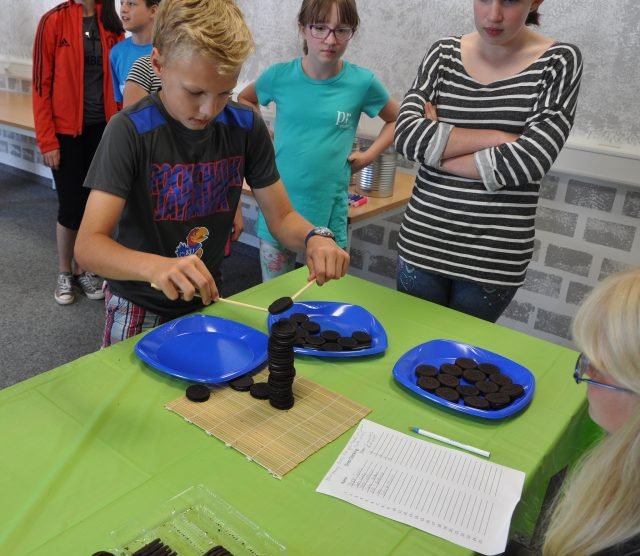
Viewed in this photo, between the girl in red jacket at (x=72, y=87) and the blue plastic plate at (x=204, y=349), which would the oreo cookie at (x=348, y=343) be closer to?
the blue plastic plate at (x=204, y=349)

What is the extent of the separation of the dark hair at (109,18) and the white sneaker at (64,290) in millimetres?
1364

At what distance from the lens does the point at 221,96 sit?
1.33m

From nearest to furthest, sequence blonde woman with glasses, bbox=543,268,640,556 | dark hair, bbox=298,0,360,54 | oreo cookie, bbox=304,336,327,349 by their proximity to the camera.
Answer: blonde woman with glasses, bbox=543,268,640,556
oreo cookie, bbox=304,336,327,349
dark hair, bbox=298,0,360,54

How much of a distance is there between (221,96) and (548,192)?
193cm

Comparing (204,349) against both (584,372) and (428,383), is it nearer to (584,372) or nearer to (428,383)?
(428,383)

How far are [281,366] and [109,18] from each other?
2671mm

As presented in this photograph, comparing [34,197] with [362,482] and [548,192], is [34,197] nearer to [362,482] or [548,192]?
[548,192]

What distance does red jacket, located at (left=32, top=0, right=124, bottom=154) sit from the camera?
296cm

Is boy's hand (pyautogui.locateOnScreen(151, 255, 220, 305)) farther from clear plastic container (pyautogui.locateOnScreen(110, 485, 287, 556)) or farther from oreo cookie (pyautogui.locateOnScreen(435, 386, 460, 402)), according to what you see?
oreo cookie (pyautogui.locateOnScreen(435, 386, 460, 402))

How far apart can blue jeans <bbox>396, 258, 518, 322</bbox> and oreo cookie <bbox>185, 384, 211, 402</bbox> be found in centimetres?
85

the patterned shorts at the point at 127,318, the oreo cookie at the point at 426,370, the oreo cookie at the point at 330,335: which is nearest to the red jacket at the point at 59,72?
the patterned shorts at the point at 127,318

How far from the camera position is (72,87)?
120 inches

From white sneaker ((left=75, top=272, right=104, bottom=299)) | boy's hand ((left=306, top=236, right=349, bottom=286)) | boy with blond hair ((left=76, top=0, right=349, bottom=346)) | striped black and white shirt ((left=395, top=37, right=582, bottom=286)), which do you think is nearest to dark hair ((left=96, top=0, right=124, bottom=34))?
white sneaker ((left=75, top=272, right=104, bottom=299))

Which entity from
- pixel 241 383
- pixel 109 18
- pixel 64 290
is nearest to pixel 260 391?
pixel 241 383
